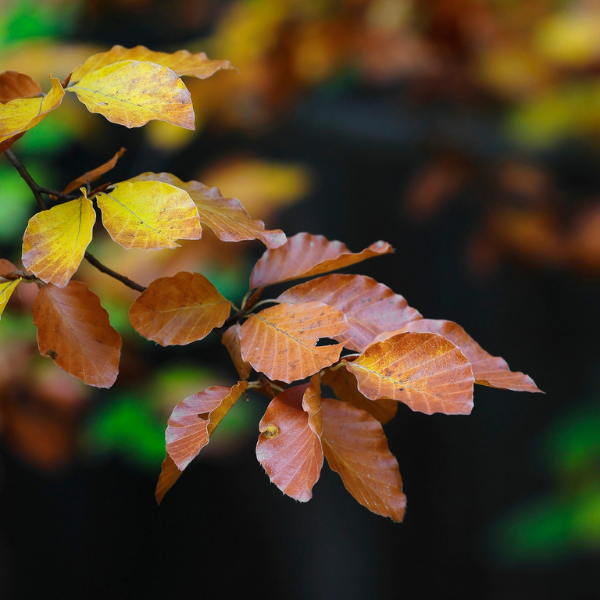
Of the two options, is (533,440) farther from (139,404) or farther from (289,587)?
(139,404)

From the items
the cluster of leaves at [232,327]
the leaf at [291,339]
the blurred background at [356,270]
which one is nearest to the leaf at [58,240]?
the cluster of leaves at [232,327]

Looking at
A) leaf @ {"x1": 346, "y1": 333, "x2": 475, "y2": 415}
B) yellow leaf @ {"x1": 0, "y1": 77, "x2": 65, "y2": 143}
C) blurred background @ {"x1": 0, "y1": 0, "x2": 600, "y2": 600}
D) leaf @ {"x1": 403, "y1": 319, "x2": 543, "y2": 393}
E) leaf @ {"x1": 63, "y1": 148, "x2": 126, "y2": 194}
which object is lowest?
blurred background @ {"x1": 0, "y1": 0, "x2": 600, "y2": 600}

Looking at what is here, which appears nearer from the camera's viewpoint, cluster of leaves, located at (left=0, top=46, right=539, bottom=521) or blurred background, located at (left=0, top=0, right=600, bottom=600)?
cluster of leaves, located at (left=0, top=46, right=539, bottom=521)

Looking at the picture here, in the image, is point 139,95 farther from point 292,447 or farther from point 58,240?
point 292,447

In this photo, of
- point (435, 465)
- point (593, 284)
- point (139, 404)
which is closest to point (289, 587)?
point (435, 465)

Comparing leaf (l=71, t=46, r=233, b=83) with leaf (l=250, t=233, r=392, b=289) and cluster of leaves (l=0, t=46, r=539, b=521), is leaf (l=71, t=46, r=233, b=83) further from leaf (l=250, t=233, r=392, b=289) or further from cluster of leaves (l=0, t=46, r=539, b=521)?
leaf (l=250, t=233, r=392, b=289)

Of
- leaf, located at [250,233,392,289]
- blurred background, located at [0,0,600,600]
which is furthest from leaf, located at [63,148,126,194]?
blurred background, located at [0,0,600,600]
